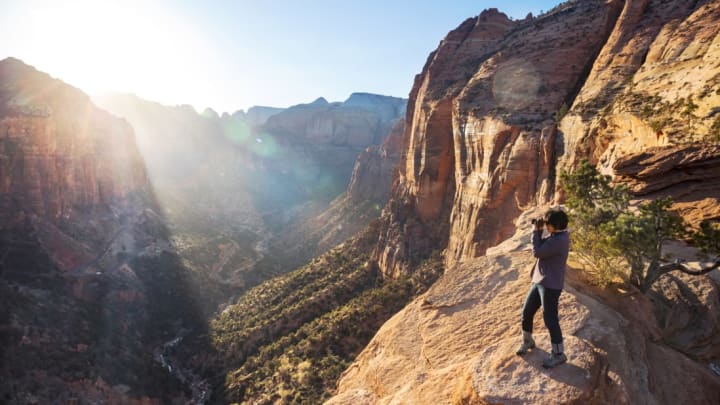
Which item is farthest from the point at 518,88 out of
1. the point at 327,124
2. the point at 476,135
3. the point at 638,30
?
the point at 327,124

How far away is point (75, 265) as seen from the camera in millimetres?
52688

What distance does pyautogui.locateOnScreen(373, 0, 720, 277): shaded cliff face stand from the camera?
2236cm

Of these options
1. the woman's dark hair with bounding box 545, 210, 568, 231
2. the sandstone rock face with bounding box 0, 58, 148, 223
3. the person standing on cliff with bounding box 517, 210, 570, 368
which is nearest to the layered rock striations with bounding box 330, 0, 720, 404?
the person standing on cliff with bounding box 517, 210, 570, 368

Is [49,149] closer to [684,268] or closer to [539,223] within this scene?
[539,223]

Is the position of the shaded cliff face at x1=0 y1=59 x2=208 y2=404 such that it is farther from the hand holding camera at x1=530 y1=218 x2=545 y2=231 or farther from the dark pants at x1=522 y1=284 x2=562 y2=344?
the hand holding camera at x1=530 y1=218 x2=545 y2=231

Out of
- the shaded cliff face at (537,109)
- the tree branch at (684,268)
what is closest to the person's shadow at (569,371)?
the tree branch at (684,268)

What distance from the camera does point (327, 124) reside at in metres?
178

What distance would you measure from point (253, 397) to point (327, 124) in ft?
518

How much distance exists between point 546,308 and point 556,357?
872 millimetres

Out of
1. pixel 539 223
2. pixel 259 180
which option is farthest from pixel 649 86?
pixel 259 180

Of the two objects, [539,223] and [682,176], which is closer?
[539,223]

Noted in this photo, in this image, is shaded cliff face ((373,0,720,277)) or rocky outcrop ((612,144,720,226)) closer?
rocky outcrop ((612,144,720,226))

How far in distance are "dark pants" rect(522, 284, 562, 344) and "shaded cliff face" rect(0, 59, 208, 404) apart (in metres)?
38.4

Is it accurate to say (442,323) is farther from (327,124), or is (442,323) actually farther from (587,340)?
(327,124)
